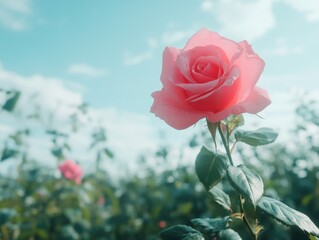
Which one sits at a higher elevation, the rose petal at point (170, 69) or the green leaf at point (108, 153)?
the green leaf at point (108, 153)

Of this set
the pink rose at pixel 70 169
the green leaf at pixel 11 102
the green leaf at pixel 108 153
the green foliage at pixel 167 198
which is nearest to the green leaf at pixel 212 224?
the green foliage at pixel 167 198

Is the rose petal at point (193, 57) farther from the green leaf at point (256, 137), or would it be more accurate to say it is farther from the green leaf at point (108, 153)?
the green leaf at point (108, 153)

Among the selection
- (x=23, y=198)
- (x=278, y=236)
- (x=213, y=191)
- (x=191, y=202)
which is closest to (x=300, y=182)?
(x=278, y=236)

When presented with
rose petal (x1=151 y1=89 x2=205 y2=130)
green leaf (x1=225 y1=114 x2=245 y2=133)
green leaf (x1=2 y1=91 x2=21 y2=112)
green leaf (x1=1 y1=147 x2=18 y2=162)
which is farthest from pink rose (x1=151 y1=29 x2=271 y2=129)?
green leaf (x1=1 y1=147 x2=18 y2=162)

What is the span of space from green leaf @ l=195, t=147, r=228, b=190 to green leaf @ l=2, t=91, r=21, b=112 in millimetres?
1393

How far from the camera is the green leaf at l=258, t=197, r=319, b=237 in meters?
0.92

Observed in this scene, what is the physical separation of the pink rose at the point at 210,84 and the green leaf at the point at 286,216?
0.25 metres

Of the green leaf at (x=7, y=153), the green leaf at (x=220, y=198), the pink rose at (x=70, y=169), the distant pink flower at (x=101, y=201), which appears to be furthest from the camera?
the distant pink flower at (x=101, y=201)

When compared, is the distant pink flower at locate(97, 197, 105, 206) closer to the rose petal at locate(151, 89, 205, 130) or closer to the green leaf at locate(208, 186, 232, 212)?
the green leaf at locate(208, 186, 232, 212)

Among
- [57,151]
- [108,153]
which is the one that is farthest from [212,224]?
[108,153]

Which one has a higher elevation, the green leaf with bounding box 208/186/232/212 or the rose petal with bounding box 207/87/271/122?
the rose petal with bounding box 207/87/271/122

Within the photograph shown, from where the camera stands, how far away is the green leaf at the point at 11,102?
2072mm

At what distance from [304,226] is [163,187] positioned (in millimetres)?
3729

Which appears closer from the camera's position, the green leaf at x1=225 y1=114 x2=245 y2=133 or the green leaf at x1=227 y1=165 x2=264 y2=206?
the green leaf at x1=227 y1=165 x2=264 y2=206
